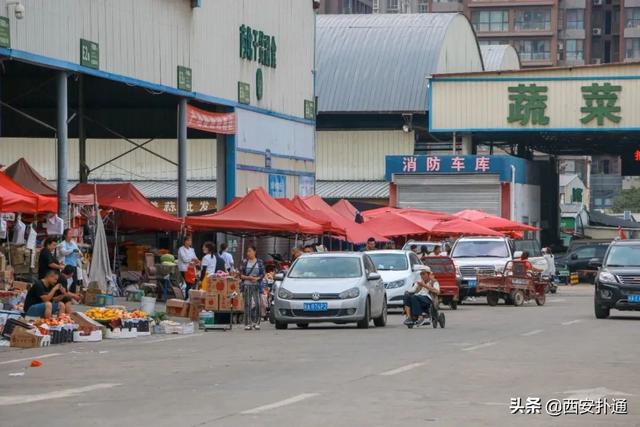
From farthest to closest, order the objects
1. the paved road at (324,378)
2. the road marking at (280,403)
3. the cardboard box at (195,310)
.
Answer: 1. the cardboard box at (195,310)
2. the road marking at (280,403)
3. the paved road at (324,378)

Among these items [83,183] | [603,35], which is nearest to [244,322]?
[83,183]

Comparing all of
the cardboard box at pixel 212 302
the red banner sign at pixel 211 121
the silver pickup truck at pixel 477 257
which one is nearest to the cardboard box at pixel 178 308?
the cardboard box at pixel 212 302

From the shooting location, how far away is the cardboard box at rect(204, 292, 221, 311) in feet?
98.7

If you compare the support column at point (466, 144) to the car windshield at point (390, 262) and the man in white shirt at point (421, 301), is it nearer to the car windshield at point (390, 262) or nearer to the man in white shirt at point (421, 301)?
the car windshield at point (390, 262)

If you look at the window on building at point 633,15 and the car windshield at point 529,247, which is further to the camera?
the window on building at point 633,15

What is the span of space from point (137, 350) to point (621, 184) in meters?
135

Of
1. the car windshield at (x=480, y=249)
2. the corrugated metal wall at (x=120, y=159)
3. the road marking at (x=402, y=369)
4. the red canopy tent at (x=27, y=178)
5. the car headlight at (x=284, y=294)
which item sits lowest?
the road marking at (x=402, y=369)

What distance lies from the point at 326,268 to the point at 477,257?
16.4 meters

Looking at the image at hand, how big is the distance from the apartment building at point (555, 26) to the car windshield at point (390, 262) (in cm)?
10843

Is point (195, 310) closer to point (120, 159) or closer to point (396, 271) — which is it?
point (396, 271)

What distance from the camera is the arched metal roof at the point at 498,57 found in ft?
Result: 335

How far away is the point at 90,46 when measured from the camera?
116ft

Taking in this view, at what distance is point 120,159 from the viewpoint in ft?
233

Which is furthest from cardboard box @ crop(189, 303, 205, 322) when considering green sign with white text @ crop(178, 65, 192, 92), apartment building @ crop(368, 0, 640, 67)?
apartment building @ crop(368, 0, 640, 67)
